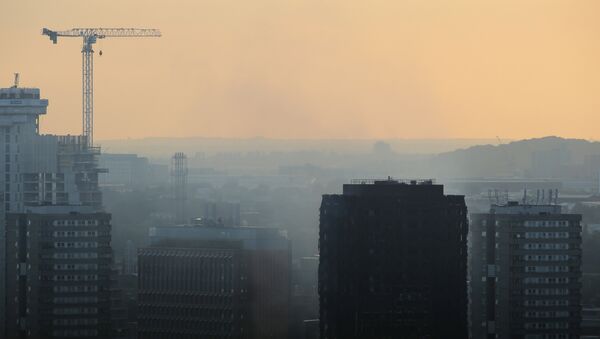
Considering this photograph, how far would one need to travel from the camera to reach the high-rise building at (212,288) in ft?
342

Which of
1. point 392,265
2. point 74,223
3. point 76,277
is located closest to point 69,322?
point 76,277

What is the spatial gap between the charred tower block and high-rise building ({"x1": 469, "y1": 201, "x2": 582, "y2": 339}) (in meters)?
12.7

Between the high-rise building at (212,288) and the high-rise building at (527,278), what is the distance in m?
10.3

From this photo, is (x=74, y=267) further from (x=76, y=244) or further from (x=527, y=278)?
(x=527, y=278)

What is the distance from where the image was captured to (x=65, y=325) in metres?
104

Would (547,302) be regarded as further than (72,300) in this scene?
No

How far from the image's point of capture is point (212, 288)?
105 m

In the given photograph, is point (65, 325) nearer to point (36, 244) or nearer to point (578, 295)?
point (36, 244)

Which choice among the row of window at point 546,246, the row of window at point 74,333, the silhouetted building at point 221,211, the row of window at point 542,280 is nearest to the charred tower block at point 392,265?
the row of window at point 542,280

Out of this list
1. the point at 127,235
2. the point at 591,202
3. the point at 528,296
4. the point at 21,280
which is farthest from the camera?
the point at 591,202

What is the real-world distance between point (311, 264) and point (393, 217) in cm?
4505

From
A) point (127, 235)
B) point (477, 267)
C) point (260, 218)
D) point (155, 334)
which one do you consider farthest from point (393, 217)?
point (260, 218)

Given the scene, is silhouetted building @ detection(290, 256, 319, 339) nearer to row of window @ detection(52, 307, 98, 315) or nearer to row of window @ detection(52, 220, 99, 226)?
row of window @ detection(52, 307, 98, 315)

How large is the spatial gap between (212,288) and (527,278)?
14.5 m
